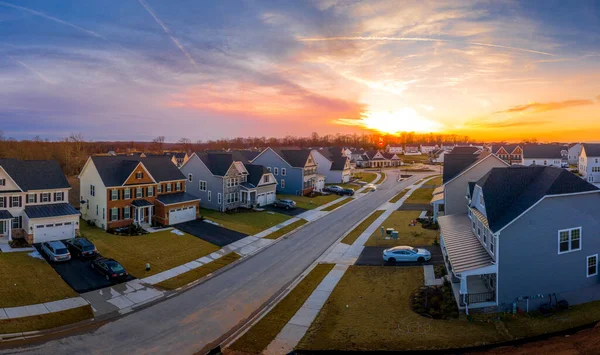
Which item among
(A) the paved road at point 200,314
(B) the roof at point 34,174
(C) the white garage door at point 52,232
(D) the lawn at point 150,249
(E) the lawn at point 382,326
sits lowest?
(A) the paved road at point 200,314

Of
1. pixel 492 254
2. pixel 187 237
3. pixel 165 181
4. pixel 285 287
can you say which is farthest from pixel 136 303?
pixel 165 181

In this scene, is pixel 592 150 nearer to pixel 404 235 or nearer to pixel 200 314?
pixel 404 235

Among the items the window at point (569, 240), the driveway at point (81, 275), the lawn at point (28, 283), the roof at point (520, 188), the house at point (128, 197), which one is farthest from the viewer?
the house at point (128, 197)

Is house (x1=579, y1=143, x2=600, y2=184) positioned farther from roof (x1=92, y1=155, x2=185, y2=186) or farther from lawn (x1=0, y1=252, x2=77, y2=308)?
lawn (x1=0, y1=252, x2=77, y2=308)

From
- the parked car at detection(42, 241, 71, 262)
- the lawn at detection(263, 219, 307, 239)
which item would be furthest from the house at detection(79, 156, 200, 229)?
the lawn at detection(263, 219, 307, 239)

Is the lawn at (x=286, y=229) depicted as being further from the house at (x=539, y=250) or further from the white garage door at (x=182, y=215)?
the house at (x=539, y=250)

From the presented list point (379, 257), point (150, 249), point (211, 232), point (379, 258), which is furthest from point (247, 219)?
point (379, 258)

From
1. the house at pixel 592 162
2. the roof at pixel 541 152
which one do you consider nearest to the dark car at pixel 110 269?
the house at pixel 592 162
